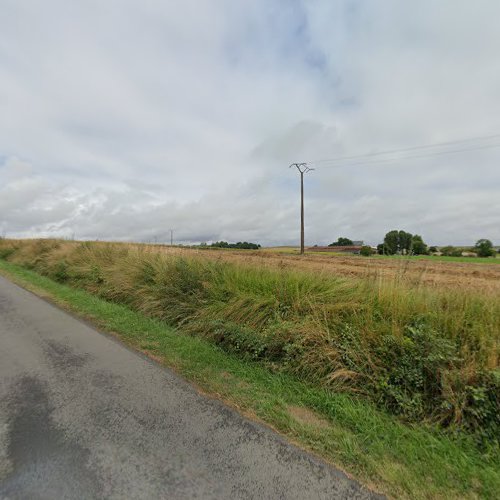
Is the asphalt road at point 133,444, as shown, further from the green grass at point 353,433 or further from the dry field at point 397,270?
the dry field at point 397,270

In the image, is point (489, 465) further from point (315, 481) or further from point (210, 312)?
point (210, 312)

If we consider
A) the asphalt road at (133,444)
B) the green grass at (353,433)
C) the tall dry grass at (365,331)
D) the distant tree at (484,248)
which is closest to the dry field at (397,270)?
the tall dry grass at (365,331)

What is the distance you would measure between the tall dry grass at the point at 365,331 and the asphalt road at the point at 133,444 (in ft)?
4.04

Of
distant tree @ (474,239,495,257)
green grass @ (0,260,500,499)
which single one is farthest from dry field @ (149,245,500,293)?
distant tree @ (474,239,495,257)

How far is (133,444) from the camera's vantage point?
2.27 m

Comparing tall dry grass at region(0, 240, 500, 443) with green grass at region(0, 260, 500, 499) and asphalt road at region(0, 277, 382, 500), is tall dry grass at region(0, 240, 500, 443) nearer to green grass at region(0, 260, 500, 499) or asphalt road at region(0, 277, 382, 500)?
green grass at region(0, 260, 500, 499)

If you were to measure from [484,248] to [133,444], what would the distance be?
51.5 m

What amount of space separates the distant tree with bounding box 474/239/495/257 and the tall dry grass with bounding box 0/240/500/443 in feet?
153

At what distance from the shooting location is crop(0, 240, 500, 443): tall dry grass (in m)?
2.73

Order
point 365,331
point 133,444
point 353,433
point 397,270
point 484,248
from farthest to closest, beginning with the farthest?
point 484,248, point 397,270, point 365,331, point 353,433, point 133,444

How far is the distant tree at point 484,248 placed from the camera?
39.4 meters

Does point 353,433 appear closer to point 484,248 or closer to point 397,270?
point 397,270

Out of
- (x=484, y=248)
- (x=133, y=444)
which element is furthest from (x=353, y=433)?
(x=484, y=248)

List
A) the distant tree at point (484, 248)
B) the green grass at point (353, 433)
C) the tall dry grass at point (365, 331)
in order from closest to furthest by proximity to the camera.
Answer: the green grass at point (353, 433)
the tall dry grass at point (365, 331)
the distant tree at point (484, 248)
